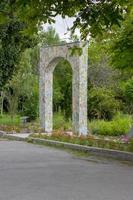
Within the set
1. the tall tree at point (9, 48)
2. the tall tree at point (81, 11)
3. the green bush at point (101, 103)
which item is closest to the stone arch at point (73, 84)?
the tall tree at point (9, 48)

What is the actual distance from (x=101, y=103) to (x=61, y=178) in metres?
27.4

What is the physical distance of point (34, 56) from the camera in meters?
62.5

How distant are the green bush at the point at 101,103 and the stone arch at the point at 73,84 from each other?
33.9 ft

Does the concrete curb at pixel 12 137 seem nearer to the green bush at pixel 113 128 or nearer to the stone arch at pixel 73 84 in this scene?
the stone arch at pixel 73 84

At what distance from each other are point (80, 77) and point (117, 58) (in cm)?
874

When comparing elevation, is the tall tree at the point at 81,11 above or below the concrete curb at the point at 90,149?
above

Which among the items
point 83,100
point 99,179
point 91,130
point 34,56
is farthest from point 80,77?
point 34,56

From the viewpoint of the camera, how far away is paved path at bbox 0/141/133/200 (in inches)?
416

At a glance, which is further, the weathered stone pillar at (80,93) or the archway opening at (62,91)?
the archway opening at (62,91)

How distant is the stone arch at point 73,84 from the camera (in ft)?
88.8

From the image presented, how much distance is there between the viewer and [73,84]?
2741 cm

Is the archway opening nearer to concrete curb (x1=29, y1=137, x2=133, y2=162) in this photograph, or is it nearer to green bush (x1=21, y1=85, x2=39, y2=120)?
green bush (x1=21, y1=85, x2=39, y2=120)

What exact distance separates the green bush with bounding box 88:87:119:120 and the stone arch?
33.9ft

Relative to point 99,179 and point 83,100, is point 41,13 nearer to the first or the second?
point 99,179
